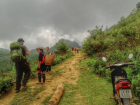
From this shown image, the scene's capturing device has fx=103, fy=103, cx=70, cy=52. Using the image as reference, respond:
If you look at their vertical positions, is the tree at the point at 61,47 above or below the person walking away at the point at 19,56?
above

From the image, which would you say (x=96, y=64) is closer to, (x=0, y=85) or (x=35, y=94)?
(x=35, y=94)

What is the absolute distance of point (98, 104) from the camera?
3523 mm

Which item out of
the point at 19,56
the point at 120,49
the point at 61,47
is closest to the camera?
the point at 19,56

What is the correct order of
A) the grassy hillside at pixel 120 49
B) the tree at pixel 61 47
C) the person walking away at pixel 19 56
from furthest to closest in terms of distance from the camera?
the tree at pixel 61 47, the grassy hillside at pixel 120 49, the person walking away at pixel 19 56

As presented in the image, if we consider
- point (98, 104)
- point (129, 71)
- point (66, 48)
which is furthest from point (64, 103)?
point (66, 48)

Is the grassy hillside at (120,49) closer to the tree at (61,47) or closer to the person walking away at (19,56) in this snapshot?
the tree at (61,47)

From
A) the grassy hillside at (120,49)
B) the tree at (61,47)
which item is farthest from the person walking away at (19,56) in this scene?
the tree at (61,47)

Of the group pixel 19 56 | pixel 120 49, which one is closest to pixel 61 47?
pixel 120 49

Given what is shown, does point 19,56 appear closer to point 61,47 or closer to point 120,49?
point 120,49

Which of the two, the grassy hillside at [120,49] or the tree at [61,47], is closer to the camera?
the grassy hillside at [120,49]

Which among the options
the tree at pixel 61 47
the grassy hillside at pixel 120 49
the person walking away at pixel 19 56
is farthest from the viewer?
the tree at pixel 61 47

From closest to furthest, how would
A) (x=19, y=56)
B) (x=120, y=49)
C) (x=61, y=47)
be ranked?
(x=19, y=56), (x=120, y=49), (x=61, y=47)

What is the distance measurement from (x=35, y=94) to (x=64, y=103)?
5.20 feet

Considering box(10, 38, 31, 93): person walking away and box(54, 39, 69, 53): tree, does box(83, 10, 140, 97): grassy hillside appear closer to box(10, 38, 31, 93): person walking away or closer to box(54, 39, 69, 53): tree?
box(54, 39, 69, 53): tree
